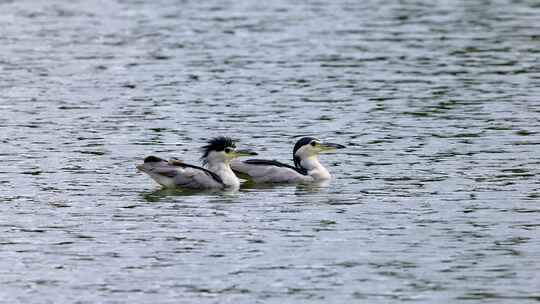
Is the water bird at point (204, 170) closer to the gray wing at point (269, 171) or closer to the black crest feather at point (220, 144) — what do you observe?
the black crest feather at point (220, 144)

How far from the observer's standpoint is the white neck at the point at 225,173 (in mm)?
27203

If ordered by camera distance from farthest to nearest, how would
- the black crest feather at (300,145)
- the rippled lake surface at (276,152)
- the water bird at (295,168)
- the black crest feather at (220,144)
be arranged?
the black crest feather at (300,145) < the water bird at (295,168) < the black crest feather at (220,144) < the rippled lake surface at (276,152)

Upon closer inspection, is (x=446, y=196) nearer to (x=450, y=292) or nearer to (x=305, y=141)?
(x=305, y=141)

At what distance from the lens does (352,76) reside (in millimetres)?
41250

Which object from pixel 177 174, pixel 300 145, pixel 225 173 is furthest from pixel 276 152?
pixel 177 174

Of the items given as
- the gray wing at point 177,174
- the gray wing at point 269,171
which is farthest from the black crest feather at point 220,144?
the gray wing at point 177,174

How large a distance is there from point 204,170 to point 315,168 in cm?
228

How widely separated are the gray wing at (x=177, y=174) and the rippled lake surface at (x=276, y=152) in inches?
11.3

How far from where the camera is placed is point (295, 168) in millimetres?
28219

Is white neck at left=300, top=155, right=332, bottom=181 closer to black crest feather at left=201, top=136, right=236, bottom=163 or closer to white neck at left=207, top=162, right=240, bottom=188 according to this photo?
white neck at left=207, top=162, right=240, bottom=188

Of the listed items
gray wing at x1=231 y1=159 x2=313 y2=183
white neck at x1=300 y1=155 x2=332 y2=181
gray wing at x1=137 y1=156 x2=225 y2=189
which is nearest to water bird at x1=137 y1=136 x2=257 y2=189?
gray wing at x1=137 y1=156 x2=225 y2=189

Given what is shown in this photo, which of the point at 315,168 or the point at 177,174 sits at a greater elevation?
the point at 315,168

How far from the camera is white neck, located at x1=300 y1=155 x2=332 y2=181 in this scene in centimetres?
2795

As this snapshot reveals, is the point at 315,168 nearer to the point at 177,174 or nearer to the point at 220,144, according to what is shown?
the point at 220,144
